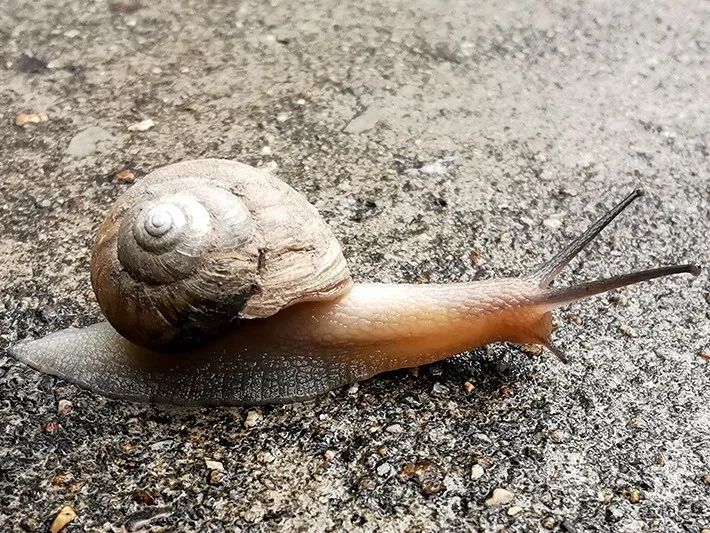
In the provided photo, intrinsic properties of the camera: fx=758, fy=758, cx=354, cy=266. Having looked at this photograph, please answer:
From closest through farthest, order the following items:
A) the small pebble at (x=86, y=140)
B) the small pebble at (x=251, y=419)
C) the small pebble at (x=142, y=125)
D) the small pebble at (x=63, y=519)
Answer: the small pebble at (x=63, y=519) < the small pebble at (x=251, y=419) < the small pebble at (x=86, y=140) < the small pebble at (x=142, y=125)

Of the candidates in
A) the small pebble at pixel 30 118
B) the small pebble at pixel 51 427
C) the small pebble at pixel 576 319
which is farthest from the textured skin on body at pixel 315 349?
the small pebble at pixel 30 118

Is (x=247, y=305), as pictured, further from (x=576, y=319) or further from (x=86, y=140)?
(x=86, y=140)

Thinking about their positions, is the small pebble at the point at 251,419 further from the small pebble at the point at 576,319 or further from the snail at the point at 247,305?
the small pebble at the point at 576,319

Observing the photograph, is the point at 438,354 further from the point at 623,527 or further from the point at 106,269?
the point at 106,269

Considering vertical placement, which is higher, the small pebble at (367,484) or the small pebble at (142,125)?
the small pebble at (142,125)

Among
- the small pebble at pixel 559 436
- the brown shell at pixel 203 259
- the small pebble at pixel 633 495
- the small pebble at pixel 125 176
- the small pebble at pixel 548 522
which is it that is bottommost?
the small pebble at pixel 125 176

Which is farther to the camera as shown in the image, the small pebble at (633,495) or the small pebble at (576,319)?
the small pebble at (576,319)

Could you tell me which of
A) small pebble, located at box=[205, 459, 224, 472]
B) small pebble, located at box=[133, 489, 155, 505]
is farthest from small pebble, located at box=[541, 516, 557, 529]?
small pebble, located at box=[133, 489, 155, 505]
